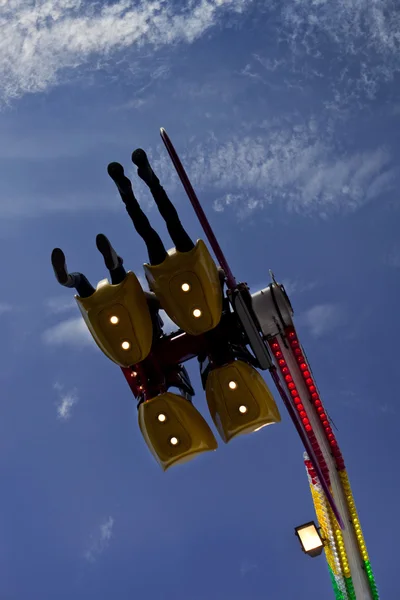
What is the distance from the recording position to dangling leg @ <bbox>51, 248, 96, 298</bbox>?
310 inches

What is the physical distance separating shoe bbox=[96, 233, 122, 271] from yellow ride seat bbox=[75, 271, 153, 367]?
0.30 m

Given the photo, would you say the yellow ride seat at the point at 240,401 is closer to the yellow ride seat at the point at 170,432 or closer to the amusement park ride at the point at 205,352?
the amusement park ride at the point at 205,352

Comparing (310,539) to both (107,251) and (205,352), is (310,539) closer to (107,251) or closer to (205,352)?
(205,352)

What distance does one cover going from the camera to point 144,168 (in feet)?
24.8

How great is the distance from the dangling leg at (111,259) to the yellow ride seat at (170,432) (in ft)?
5.67

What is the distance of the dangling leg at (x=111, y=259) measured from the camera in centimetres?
793

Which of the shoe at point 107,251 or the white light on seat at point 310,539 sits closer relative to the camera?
the shoe at point 107,251

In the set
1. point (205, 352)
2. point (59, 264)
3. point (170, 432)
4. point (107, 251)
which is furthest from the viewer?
point (205, 352)

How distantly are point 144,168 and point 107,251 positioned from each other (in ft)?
3.82

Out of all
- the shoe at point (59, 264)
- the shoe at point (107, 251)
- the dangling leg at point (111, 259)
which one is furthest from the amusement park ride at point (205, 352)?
the shoe at point (59, 264)

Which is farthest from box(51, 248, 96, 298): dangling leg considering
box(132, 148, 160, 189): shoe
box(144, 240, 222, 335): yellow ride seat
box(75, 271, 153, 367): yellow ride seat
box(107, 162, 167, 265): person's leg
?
box(132, 148, 160, 189): shoe

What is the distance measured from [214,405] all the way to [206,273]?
1896 millimetres

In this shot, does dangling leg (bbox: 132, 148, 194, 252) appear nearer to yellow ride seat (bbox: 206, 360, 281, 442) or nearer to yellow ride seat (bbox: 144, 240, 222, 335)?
yellow ride seat (bbox: 144, 240, 222, 335)

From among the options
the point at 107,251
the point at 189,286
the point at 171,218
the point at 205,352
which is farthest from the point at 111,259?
the point at 205,352
